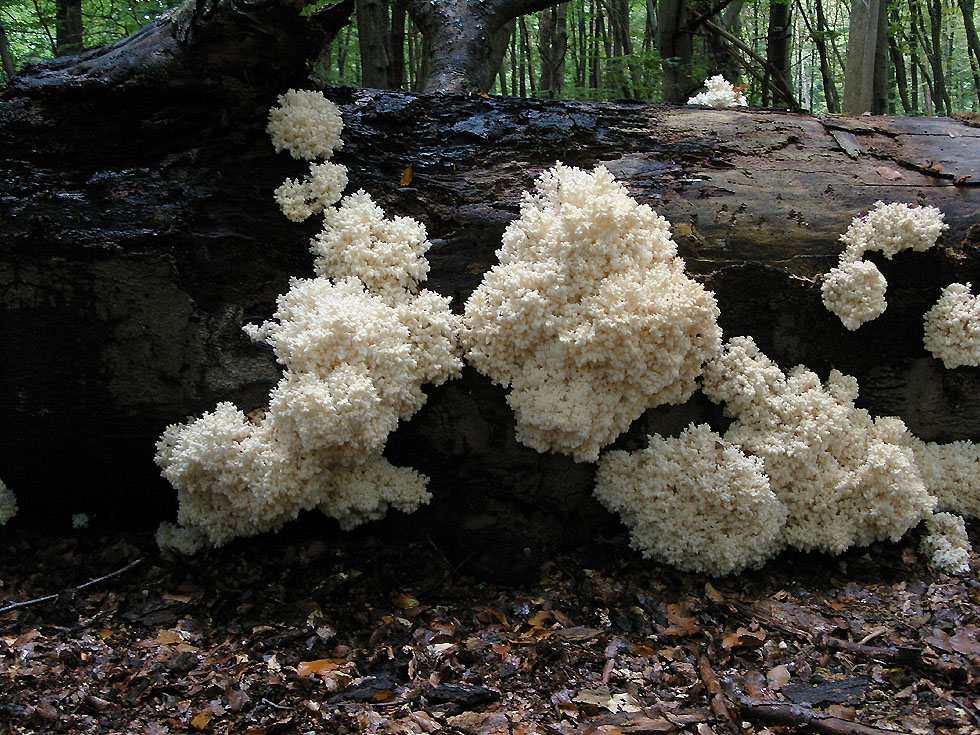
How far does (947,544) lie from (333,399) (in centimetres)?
342

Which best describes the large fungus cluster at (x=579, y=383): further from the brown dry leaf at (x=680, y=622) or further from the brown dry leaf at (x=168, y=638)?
the brown dry leaf at (x=168, y=638)

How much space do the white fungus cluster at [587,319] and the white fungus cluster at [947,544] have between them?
→ 172 cm

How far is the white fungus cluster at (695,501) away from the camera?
10.7ft

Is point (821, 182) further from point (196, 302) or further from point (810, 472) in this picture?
point (196, 302)

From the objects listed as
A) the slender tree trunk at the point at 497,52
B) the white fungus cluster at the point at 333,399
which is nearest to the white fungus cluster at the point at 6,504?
the white fungus cluster at the point at 333,399

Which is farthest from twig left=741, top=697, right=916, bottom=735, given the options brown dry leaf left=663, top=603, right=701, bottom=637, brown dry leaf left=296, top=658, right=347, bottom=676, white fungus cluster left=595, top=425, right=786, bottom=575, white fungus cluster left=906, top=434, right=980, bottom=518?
white fungus cluster left=906, top=434, right=980, bottom=518

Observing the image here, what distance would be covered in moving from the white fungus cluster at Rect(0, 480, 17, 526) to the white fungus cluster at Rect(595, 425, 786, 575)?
10.3 feet

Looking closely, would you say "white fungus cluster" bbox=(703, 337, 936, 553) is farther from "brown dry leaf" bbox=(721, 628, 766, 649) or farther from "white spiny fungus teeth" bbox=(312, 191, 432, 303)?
"white spiny fungus teeth" bbox=(312, 191, 432, 303)

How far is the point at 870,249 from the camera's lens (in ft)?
11.5

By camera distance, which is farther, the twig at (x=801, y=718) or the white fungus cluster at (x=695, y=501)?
the white fungus cluster at (x=695, y=501)

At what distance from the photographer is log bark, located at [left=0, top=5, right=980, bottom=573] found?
3086 mm

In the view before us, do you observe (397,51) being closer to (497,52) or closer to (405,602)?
(497,52)

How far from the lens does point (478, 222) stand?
3.37 meters

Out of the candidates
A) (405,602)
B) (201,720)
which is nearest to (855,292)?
(405,602)
